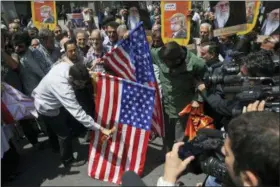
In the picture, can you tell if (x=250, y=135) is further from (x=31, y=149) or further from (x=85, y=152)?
(x=31, y=149)

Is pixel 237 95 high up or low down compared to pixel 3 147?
up

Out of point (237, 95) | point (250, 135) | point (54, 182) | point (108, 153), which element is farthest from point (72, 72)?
point (250, 135)

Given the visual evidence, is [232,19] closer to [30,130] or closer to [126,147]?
[126,147]

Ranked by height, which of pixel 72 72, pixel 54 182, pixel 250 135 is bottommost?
pixel 54 182

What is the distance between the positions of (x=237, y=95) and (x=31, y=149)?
372cm

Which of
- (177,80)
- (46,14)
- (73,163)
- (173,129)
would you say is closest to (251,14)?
(177,80)

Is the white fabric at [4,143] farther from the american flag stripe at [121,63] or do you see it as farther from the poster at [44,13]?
the poster at [44,13]

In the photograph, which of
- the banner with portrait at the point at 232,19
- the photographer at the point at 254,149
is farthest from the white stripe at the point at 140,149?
the photographer at the point at 254,149

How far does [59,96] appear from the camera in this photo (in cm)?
403

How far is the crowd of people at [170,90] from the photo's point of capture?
3.96 ft

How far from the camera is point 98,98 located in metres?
3.98

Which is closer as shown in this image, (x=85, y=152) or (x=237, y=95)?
(x=237, y=95)

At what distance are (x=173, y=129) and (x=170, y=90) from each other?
583 millimetres

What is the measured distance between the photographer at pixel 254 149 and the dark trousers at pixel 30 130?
410 cm
